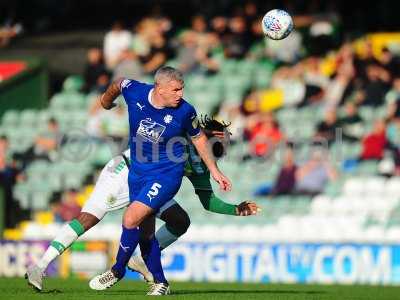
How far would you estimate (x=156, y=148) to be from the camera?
1055cm

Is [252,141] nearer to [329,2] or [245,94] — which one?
[245,94]

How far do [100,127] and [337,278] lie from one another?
21.2ft

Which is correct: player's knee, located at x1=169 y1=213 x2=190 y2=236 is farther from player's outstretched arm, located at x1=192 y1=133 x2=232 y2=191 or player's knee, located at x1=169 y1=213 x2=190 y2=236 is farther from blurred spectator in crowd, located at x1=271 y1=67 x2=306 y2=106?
blurred spectator in crowd, located at x1=271 y1=67 x2=306 y2=106

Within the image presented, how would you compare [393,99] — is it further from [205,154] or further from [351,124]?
[205,154]

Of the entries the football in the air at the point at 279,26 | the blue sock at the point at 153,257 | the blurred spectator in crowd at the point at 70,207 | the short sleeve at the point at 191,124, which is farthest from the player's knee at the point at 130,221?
the blurred spectator in crowd at the point at 70,207

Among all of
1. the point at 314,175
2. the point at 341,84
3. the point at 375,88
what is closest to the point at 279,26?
the point at 314,175

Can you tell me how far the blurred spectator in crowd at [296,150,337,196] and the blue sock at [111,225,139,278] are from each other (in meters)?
7.61

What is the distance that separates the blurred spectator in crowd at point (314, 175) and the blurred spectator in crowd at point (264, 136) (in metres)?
0.74

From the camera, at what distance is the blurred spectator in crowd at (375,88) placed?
18797 millimetres

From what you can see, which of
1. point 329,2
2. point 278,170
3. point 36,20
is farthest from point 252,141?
point 36,20

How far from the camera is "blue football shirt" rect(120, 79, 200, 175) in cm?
1048

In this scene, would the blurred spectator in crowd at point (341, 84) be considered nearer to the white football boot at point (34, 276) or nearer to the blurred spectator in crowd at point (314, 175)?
the blurred spectator in crowd at point (314, 175)

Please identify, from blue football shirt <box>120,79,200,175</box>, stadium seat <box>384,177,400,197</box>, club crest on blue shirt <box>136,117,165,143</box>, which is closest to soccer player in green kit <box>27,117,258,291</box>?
blue football shirt <box>120,79,200,175</box>

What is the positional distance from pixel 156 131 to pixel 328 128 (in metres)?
8.38
